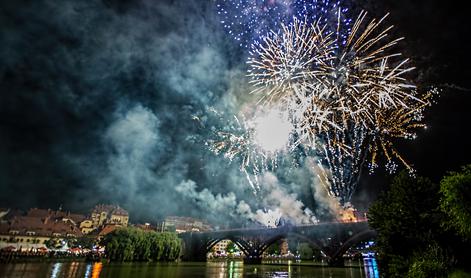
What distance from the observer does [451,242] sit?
75.8 ft

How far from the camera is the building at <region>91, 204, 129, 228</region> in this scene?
147250 mm

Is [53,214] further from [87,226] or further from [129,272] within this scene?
[129,272]

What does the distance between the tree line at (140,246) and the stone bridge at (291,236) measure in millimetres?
14776

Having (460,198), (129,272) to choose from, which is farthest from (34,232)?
(460,198)

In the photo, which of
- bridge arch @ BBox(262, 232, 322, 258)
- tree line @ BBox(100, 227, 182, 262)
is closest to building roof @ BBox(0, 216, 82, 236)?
tree line @ BBox(100, 227, 182, 262)

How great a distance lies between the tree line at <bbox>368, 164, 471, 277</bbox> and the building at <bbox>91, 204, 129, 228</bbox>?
448 ft

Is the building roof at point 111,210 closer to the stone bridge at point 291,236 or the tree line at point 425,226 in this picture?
the stone bridge at point 291,236

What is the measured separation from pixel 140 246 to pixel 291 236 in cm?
3486

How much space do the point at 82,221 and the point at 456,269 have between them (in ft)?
478

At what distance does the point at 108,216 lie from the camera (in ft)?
497

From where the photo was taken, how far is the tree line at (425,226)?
19422 mm

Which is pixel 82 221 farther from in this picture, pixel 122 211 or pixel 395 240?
pixel 395 240

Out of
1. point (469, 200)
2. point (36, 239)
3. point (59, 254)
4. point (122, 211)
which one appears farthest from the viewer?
point (122, 211)

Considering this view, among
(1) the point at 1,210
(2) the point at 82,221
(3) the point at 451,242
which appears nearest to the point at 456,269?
(3) the point at 451,242
